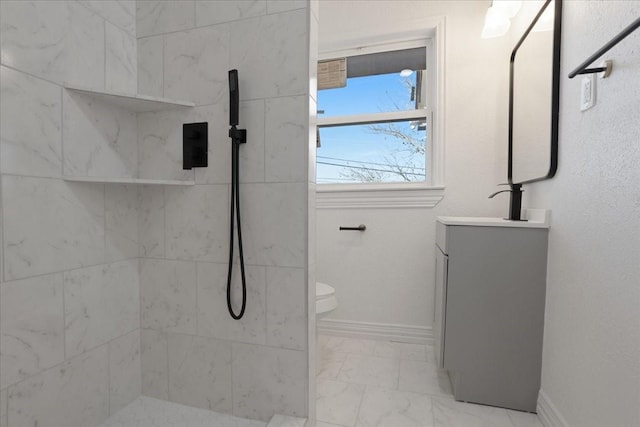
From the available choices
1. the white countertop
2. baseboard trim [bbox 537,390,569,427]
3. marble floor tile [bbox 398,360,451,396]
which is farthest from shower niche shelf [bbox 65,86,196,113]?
baseboard trim [bbox 537,390,569,427]

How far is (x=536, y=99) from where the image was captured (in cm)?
158

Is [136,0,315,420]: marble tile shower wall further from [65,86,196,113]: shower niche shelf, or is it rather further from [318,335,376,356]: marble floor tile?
[318,335,376,356]: marble floor tile

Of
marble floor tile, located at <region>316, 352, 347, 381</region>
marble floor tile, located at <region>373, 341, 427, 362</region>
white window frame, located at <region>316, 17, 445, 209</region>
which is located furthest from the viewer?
white window frame, located at <region>316, 17, 445, 209</region>

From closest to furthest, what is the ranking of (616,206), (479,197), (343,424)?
1. (616,206)
2. (343,424)
3. (479,197)

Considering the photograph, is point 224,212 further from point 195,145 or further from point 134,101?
point 134,101

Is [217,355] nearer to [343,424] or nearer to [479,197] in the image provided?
[343,424]

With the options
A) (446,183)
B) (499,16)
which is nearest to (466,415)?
(446,183)

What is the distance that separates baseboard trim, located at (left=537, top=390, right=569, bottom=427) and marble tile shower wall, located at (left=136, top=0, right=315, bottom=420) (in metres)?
1.05

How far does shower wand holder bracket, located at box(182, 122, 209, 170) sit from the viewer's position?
120 centimetres

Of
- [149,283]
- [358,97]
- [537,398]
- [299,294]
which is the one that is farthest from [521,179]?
[149,283]

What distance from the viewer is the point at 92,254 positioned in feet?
3.72

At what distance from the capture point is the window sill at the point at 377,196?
84.0 inches

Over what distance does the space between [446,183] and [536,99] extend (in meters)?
0.69

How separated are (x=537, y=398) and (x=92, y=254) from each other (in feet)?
6.64
